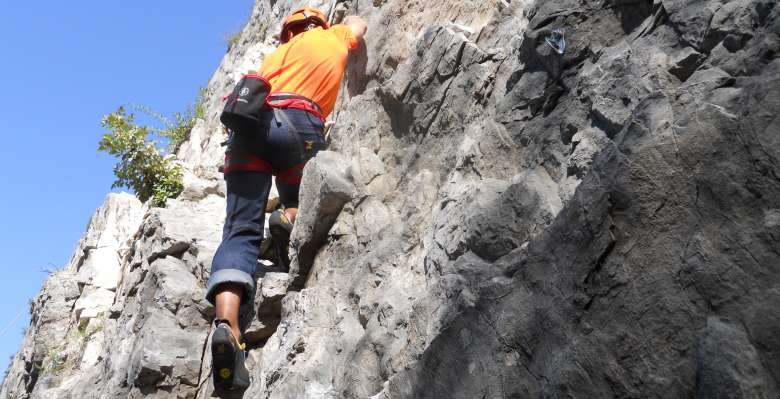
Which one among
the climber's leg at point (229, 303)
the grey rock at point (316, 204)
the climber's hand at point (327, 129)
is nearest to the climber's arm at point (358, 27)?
the climber's hand at point (327, 129)

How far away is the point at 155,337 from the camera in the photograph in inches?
275

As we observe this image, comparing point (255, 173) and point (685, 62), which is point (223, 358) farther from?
point (685, 62)

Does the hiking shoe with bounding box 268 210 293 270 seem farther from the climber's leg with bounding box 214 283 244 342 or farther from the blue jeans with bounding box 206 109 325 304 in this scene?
the climber's leg with bounding box 214 283 244 342

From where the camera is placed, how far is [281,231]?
7195mm

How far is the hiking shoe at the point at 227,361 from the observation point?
5903mm

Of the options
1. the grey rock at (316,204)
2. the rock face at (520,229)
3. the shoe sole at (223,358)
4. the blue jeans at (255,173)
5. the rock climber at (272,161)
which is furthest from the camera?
the blue jeans at (255,173)

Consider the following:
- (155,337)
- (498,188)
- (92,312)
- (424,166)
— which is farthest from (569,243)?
(92,312)

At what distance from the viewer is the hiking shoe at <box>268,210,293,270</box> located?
23.5 feet

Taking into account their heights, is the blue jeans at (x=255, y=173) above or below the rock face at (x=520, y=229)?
above

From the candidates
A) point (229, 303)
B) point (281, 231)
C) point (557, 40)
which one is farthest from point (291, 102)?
point (557, 40)

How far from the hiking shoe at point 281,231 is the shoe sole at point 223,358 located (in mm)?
1426

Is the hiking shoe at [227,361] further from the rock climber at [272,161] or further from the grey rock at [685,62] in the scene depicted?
the grey rock at [685,62]

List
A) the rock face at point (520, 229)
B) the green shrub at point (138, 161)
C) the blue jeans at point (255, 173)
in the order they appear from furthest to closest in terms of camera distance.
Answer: the green shrub at point (138, 161) → the blue jeans at point (255, 173) → the rock face at point (520, 229)

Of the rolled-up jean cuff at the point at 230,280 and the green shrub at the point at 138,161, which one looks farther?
the green shrub at the point at 138,161
